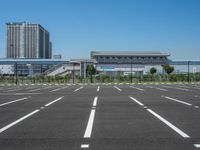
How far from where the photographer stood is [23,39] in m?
163

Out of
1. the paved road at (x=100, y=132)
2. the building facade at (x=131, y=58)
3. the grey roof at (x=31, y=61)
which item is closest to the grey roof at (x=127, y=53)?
the building facade at (x=131, y=58)

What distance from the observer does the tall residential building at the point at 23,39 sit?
511ft

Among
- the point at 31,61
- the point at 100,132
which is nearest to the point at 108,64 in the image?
the point at 31,61

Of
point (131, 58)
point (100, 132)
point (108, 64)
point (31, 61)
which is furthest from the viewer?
point (131, 58)

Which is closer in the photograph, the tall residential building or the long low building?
the long low building

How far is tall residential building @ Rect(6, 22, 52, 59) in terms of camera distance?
6127 inches

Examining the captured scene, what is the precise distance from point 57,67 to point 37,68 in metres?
40.9

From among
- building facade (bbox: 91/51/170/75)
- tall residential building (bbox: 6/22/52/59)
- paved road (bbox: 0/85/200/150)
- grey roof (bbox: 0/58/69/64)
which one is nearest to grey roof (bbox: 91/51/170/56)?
building facade (bbox: 91/51/170/75)

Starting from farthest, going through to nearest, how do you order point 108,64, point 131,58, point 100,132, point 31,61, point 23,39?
1. point 23,39
2. point 131,58
3. point 108,64
4. point 31,61
5. point 100,132

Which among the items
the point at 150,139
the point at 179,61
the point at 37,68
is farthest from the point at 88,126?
the point at 37,68

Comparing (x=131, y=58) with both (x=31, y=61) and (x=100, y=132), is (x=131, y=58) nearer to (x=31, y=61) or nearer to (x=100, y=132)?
(x=31, y=61)

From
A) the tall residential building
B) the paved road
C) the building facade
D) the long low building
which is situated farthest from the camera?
the tall residential building

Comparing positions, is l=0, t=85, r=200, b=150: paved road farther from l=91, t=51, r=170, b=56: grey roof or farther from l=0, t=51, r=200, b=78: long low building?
l=91, t=51, r=170, b=56: grey roof

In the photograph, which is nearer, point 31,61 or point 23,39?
point 31,61
